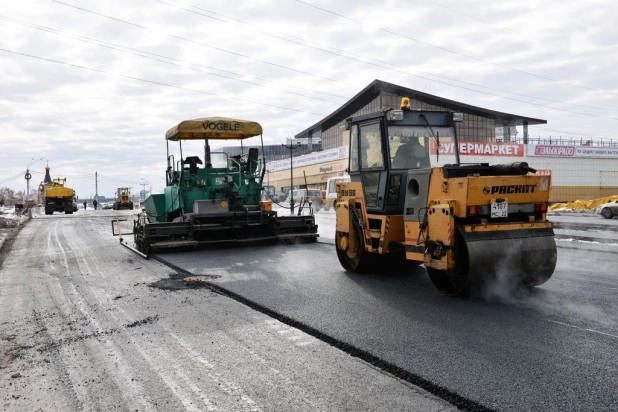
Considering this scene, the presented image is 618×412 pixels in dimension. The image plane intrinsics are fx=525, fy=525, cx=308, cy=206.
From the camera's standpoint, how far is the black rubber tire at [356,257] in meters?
7.96

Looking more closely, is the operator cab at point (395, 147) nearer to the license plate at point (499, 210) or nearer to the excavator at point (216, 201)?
the license plate at point (499, 210)

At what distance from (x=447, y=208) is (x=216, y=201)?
7.70 meters

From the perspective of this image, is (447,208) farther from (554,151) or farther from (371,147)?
(554,151)

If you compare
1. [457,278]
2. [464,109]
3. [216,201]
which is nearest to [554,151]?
[464,109]

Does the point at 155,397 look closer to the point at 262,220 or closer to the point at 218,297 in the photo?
the point at 218,297

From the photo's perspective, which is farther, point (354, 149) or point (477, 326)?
point (354, 149)

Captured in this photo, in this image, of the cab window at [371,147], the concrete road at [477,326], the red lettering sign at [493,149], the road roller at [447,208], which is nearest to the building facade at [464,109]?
the red lettering sign at [493,149]

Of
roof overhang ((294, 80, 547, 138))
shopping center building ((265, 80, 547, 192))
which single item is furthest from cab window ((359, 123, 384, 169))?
roof overhang ((294, 80, 547, 138))

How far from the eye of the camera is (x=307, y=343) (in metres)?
4.70

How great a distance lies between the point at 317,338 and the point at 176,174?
9.09 meters

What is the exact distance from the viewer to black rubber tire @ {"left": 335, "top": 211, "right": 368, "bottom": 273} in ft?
26.1

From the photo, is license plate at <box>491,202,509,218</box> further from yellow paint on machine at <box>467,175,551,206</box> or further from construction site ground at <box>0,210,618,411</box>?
construction site ground at <box>0,210,618,411</box>

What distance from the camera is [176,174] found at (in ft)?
42.8

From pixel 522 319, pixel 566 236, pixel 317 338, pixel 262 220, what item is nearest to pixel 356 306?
pixel 317 338
